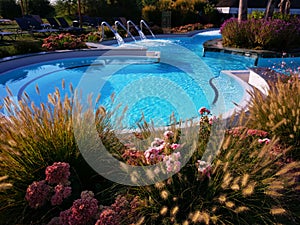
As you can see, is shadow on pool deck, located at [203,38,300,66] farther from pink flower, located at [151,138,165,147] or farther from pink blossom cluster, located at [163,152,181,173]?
pink blossom cluster, located at [163,152,181,173]

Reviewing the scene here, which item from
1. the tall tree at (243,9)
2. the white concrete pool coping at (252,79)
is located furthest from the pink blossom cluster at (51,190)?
the tall tree at (243,9)

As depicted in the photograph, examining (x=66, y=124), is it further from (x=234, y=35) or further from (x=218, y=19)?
(x=218, y=19)

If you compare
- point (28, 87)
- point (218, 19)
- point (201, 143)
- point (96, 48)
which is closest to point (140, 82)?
point (28, 87)

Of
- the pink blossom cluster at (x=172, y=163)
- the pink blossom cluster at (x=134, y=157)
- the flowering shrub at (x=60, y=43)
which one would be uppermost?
the flowering shrub at (x=60, y=43)

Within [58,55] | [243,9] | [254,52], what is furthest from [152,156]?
[243,9]

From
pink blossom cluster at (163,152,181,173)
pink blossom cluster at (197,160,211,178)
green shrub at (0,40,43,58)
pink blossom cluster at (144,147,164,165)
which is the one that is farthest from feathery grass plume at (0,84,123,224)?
green shrub at (0,40,43,58)

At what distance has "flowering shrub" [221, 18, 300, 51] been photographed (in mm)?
12562

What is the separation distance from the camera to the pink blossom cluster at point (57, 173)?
6.57 feet

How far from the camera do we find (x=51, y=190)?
6.72 ft

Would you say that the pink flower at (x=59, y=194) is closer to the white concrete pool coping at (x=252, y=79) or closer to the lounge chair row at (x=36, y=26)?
the white concrete pool coping at (x=252, y=79)

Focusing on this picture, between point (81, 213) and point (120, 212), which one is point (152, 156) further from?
point (81, 213)

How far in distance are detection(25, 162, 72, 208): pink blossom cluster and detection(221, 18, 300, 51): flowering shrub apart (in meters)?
12.7

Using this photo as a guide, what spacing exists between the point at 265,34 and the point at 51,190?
1290 centimetres

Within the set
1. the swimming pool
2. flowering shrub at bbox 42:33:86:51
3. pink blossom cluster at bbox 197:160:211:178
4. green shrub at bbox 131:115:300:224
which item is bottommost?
the swimming pool
